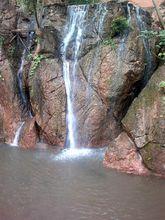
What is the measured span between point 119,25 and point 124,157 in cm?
363

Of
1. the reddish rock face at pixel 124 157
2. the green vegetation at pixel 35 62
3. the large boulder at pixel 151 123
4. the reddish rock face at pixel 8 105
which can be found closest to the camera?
the large boulder at pixel 151 123

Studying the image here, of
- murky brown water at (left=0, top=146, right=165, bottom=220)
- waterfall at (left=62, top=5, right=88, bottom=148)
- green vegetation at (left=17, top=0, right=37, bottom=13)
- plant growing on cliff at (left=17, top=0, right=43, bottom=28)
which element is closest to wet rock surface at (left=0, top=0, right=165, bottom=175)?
waterfall at (left=62, top=5, right=88, bottom=148)

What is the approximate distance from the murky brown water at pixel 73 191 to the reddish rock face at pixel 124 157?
0.87 feet

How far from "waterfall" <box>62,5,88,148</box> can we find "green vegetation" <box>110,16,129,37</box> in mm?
1091

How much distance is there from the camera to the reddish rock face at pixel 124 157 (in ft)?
27.0

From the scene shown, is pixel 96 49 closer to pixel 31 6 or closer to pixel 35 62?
pixel 35 62

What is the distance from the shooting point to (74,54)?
35.2 feet

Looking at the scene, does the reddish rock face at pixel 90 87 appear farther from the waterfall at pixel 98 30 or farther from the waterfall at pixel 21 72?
the waterfall at pixel 21 72

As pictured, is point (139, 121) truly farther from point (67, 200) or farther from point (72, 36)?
point (72, 36)

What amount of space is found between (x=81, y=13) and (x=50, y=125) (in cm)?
343

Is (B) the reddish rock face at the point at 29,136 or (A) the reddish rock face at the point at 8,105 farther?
(A) the reddish rock face at the point at 8,105

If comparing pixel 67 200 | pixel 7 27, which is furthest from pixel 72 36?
pixel 67 200

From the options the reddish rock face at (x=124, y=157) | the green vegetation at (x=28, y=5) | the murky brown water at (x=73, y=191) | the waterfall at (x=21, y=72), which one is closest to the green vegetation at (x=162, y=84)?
the reddish rock face at (x=124, y=157)

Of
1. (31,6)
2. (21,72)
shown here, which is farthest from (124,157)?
(31,6)
